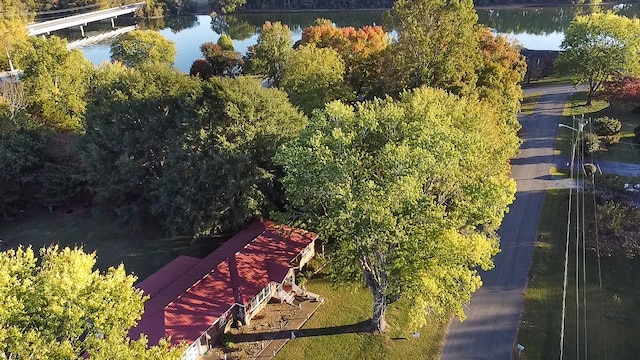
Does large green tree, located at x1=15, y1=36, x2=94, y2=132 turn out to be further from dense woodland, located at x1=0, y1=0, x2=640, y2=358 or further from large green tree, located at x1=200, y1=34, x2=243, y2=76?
large green tree, located at x1=200, y1=34, x2=243, y2=76

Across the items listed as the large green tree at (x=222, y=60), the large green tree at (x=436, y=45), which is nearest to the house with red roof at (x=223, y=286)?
the large green tree at (x=436, y=45)

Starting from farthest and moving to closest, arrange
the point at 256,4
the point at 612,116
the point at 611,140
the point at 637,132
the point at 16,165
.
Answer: the point at 256,4 → the point at 612,116 → the point at 637,132 → the point at 611,140 → the point at 16,165

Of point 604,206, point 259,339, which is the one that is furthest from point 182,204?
point 604,206

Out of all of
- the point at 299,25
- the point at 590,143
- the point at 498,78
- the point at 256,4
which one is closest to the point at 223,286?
the point at 498,78

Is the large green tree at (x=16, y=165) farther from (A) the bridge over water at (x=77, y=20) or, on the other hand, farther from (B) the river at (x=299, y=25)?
(A) the bridge over water at (x=77, y=20)

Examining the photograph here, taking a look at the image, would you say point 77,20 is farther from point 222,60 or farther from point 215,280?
point 215,280

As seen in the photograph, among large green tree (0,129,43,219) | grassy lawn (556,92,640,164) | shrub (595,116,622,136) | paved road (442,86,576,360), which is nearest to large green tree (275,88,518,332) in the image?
paved road (442,86,576,360)
